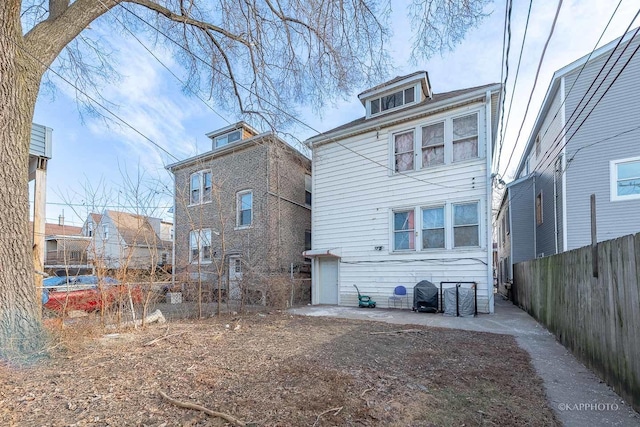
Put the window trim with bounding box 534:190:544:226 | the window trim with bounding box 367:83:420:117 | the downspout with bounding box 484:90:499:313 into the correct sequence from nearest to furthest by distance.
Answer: the downspout with bounding box 484:90:499:313 < the window trim with bounding box 367:83:420:117 < the window trim with bounding box 534:190:544:226

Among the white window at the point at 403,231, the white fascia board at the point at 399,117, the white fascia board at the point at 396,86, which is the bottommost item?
the white window at the point at 403,231

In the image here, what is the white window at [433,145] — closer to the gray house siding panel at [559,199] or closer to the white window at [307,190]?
the gray house siding panel at [559,199]

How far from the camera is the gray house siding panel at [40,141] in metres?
6.54

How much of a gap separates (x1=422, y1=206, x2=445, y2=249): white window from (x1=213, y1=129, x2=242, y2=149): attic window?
30.6ft

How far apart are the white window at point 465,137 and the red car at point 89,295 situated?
9307mm

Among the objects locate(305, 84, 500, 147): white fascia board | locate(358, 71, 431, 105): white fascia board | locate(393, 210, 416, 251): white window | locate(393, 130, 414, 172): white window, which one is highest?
locate(358, 71, 431, 105): white fascia board

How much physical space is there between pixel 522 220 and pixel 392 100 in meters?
8.67

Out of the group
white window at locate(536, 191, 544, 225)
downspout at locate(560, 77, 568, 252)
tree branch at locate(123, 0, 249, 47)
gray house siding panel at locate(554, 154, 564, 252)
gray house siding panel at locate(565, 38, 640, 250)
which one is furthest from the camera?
white window at locate(536, 191, 544, 225)

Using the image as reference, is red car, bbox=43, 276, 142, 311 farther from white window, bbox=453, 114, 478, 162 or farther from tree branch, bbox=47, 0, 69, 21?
white window, bbox=453, 114, 478, 162

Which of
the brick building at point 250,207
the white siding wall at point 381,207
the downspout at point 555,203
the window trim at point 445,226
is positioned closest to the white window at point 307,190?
the brick building at point 250,207

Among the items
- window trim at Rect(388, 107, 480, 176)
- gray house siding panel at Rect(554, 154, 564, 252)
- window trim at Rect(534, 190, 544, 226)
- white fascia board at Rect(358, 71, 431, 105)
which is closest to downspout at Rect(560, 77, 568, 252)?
gray house siding panel at Rect(554, 154, 564, 252)

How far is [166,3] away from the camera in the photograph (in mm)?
6520

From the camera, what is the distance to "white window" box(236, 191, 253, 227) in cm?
1365

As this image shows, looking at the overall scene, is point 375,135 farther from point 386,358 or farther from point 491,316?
point 386,358
